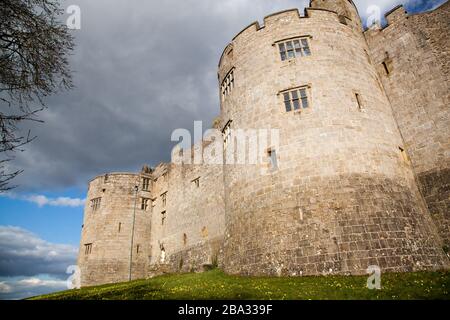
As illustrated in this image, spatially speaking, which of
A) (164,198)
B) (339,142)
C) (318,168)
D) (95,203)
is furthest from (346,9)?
(95,203)

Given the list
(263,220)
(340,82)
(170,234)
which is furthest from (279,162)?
(170,234)

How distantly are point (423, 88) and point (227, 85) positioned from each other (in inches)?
388

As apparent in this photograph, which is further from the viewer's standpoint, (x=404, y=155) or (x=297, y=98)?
(x=404, y=155)

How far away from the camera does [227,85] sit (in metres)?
17.1

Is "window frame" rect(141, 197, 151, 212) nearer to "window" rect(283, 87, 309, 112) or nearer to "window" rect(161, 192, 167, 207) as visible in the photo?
"window" rect(161, 192, 167, 207)

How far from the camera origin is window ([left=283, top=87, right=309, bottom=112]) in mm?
13133

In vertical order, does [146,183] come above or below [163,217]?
above

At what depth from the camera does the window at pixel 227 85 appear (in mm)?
16564

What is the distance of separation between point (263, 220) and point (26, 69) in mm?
9292

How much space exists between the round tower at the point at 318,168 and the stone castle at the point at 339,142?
0.15 ft

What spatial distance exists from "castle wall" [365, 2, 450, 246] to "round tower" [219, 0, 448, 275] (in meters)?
0.85

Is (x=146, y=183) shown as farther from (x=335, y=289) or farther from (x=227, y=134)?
(x=335, y=289)

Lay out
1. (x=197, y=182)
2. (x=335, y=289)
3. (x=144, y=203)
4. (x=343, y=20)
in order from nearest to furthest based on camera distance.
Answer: (x=335, y=289) → (x=343, y=20) → (x=197, y=182) → (x=144, y=203)

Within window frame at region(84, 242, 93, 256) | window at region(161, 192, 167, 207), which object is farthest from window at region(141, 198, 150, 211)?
window frame at region(84, 242, 93, 256)
